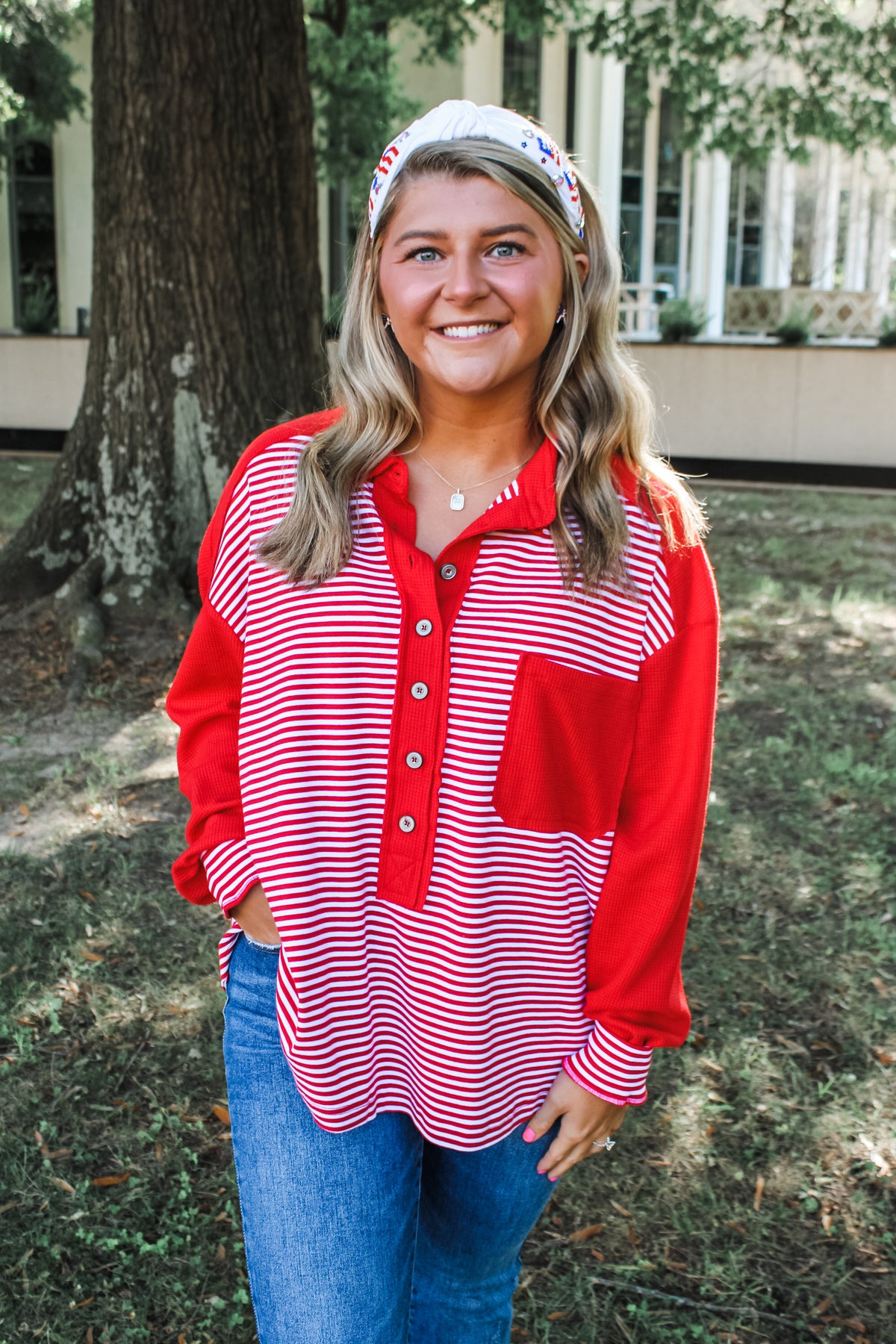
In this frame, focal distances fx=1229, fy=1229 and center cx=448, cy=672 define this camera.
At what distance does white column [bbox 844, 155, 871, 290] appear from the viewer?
89.8ft

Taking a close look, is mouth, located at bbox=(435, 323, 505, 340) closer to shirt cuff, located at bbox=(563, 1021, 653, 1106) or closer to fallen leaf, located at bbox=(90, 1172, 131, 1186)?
shirt cuff, located at bbox=(563, 1021, 653, 1106)

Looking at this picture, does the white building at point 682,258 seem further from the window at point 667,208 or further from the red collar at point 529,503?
the red collar at point 529,503

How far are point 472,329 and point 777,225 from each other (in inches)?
1013

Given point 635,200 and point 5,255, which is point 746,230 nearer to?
point 635,200

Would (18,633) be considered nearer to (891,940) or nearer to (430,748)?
(891,940)

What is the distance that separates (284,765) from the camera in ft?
5.49

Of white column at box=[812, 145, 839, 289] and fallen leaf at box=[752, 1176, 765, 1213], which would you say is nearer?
fallen leaf at box=[752, 1176, 765, 1213]

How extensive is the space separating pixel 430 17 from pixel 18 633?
27.9 feet

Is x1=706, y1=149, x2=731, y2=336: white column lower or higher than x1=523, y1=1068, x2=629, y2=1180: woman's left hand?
higher

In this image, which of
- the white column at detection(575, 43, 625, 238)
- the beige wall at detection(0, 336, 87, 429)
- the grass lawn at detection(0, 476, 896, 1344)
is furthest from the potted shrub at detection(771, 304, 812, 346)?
the grass lawn at detection(0, 476, 896, 1344)

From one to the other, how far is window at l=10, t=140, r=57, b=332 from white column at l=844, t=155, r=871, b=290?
17.0 m

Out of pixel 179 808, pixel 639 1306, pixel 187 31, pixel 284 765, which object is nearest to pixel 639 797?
pixel 284 765

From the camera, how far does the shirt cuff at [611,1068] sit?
1.71 meters

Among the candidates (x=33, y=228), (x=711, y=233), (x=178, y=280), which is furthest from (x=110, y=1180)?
(x=711, y=233)
